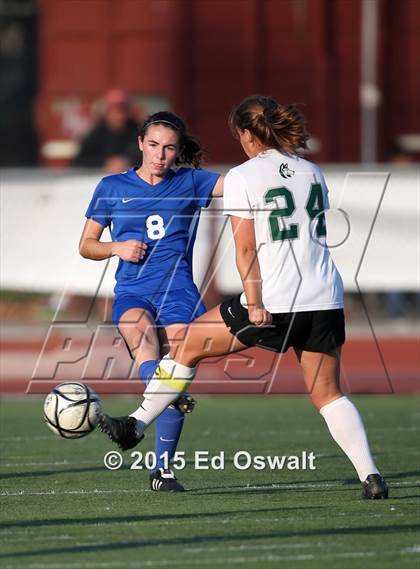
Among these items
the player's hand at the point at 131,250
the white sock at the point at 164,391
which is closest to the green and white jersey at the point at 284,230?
the white sock at the point at 164,391

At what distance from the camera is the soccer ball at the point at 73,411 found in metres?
7.28

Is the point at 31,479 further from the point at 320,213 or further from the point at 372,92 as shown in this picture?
the point at 372,92

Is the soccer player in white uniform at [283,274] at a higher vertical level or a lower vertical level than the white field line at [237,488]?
higher

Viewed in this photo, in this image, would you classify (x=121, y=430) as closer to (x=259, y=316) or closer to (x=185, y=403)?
(x=185, y=403)

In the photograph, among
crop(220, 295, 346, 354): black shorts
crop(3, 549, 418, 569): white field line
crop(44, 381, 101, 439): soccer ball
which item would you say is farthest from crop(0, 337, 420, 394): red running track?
crop(3, 549, 418, 569): white field line

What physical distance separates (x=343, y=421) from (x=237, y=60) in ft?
49.6

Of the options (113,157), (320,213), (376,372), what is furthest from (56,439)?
(113,157)

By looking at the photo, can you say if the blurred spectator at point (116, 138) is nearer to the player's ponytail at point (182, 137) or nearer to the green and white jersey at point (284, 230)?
the player's ponytail at point (182, 137)

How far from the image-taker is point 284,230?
702 centimetres

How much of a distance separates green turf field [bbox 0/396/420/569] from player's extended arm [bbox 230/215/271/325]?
0.97m

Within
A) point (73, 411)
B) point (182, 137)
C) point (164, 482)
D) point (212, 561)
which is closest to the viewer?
point (212, 561)

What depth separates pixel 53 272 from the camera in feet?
47.6

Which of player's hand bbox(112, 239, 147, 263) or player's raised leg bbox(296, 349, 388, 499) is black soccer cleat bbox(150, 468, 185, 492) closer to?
player's raised leg bbox(296, 349, 388, 499)

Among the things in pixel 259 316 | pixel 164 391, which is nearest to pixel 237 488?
pixel 164 391
